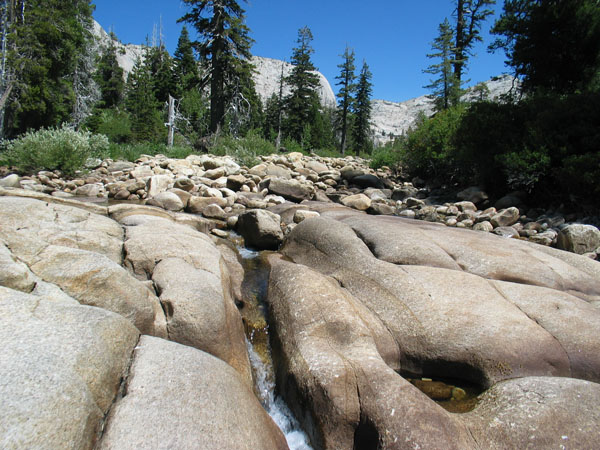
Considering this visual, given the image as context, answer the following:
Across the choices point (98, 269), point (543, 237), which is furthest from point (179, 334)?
point (543, 237)

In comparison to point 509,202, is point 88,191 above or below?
below

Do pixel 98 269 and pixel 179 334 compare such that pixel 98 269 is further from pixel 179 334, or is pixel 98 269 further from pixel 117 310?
pixel 179 334

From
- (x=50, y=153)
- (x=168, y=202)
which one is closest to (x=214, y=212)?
(x=168, y=202)

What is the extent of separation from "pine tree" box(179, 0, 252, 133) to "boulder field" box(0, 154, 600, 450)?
15111 mm

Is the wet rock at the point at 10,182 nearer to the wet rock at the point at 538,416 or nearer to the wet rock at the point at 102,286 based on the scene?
the wet rock at the point at 102,286

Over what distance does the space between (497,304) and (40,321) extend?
12.5ft

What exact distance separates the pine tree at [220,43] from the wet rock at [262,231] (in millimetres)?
13464

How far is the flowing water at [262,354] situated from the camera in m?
2.69

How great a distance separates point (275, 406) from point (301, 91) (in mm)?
40782

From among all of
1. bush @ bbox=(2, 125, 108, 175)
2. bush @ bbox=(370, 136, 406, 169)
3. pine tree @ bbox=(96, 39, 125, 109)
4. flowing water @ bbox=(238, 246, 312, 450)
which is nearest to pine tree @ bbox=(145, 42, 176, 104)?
pine tree @ bbox=(96, 39, 125, 109)

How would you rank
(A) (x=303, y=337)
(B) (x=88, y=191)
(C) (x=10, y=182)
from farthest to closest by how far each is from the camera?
(B) (x=88, y=191)
(C) (x=10, y=182)
(A) (x=303, y=337)

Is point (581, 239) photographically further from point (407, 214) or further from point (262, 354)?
point (262, 354)

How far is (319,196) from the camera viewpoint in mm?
10805

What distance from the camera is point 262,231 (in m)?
6.25
